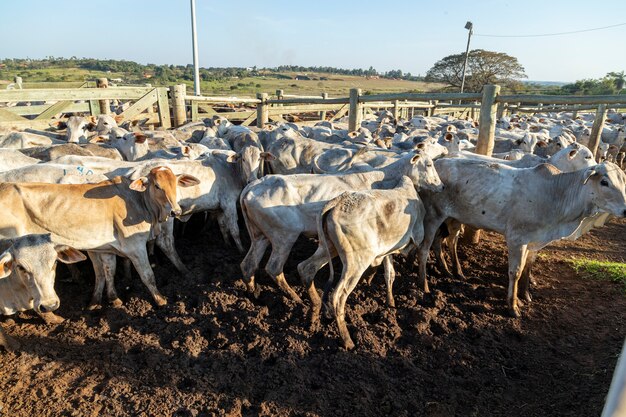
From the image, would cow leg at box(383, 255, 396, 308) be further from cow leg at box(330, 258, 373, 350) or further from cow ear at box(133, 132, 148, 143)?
cow ear at box(133, 132, 148, 143)

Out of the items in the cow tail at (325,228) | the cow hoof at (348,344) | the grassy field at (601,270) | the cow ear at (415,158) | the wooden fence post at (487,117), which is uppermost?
the wooden fence post at (487,117)

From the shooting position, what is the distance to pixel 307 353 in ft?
14.4

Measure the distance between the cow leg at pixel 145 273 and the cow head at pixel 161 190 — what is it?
1.79 ft

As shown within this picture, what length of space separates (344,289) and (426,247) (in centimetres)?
183

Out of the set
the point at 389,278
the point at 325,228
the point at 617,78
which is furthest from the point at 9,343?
the point at 617,78

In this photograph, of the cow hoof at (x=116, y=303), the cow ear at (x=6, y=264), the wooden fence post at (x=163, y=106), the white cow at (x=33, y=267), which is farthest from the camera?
the wooden fence post at (x=163, y=106)

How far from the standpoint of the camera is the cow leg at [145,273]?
5184mm

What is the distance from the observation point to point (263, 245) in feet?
18.5

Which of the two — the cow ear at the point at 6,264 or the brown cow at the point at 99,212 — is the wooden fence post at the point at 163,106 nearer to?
the brown cow at the point at 99,212

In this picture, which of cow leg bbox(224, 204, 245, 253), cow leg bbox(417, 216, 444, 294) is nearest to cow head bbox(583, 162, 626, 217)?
cow leg bbox(417, 216, 444, 294)

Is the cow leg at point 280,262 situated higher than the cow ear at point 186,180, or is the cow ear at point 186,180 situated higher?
the cow ear at point 186,180

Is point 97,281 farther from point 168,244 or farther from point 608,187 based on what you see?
point 608,187

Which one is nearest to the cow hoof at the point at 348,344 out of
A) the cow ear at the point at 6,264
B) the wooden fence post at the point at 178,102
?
the cow ear at the point at 6,264

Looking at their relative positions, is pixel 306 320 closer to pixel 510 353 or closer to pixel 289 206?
pixel 289 206
